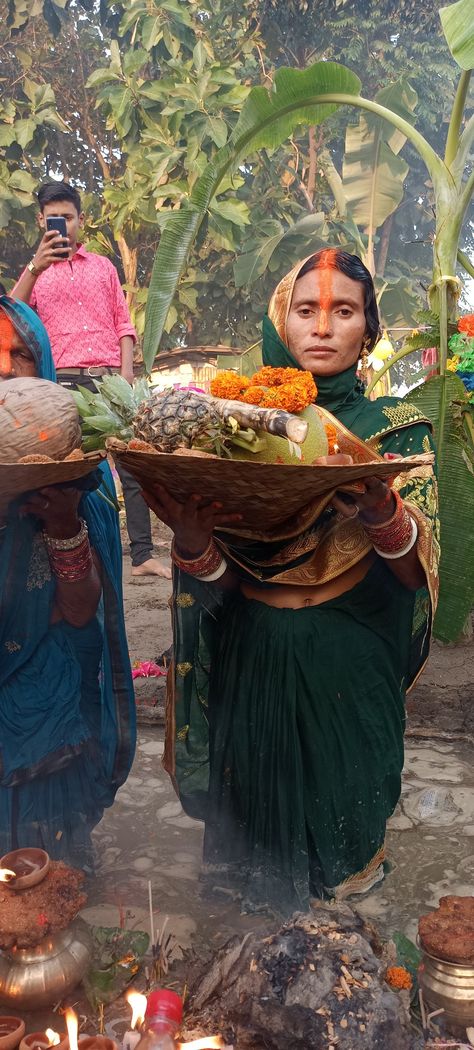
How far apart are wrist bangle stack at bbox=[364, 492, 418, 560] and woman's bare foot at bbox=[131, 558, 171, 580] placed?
5.04 m

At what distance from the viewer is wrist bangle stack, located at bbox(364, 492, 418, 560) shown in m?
2.18

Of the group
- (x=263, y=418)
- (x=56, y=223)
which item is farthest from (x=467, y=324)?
(x=263, y=418)

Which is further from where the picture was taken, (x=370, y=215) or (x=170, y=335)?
(x=170, y=335)

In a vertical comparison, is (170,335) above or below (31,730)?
above

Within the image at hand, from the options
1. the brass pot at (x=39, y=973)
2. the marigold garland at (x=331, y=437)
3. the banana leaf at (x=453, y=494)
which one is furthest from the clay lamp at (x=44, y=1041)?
the banana leaf at (x=453, y=494)

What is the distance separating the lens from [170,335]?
14.4m

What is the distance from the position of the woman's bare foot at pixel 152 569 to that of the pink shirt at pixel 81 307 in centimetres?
212

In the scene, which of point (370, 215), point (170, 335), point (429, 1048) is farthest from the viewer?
point (170, 335)

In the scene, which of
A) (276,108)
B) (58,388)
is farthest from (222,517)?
(276,108)

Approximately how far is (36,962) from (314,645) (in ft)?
3.81

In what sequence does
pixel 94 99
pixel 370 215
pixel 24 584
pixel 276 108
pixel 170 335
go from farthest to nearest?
pixel 170 335
pixel 94 99
pixel 370 215
pixel 276 108
pixel 24 584

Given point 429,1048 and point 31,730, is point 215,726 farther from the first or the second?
point 429,1048

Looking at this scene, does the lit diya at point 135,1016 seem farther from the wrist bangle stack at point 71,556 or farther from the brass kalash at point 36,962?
the wrist bangle stack at point 71,556

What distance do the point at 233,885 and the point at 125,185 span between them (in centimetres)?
1119
